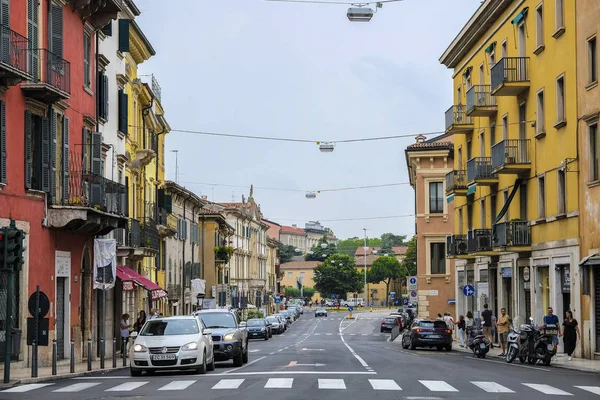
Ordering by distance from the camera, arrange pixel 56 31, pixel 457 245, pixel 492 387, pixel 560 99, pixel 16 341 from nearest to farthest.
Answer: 1. pixel 492 387
2. pixel 16 341
3. pixel 56 31
4. pixel 560 99
5. pixel 457 245

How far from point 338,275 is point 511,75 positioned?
131 metres

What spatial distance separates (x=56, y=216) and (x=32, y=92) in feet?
13.2

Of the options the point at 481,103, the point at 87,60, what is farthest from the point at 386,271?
the point at 87,60

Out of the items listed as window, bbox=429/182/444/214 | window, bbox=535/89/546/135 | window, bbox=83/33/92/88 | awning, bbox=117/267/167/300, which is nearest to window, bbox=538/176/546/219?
window, bbox=535/89/546/135

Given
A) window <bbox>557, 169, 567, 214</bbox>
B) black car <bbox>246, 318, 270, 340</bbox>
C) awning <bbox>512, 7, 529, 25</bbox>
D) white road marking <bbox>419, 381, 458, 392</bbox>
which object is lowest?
black car <bbox>246, 318, 270, 340</bbox>

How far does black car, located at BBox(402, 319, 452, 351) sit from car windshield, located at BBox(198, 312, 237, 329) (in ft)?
49.9

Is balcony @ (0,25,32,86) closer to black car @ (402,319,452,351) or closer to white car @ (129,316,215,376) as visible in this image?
white car @ (129,316,215,376)

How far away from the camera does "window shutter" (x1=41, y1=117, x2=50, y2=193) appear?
29.2 metres

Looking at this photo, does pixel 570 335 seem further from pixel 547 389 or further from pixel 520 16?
pixel 520 16

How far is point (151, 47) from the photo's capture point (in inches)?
1902

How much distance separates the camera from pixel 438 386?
20141 mm

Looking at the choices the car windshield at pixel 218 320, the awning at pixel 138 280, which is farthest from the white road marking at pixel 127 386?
the awning at pixel 138 280

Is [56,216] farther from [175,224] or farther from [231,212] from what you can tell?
[231,212]

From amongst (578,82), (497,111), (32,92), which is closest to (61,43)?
(32,92)
